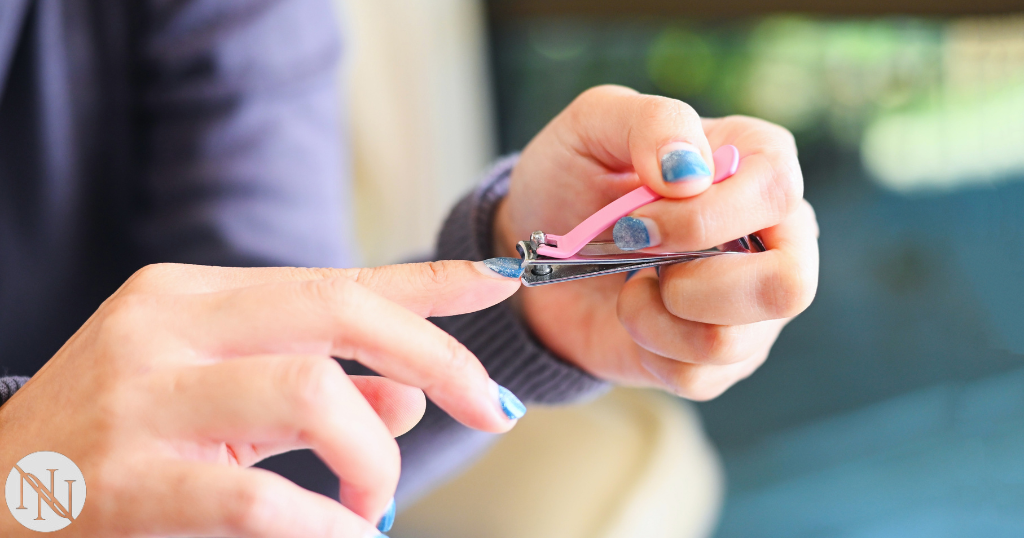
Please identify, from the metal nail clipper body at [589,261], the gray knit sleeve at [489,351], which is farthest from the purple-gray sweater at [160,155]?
the metal nail clipper body at [589,261]

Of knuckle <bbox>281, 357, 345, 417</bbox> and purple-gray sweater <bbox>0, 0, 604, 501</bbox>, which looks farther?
purple-gray sweater <bbox>0, 0, 604, 501</bbox>

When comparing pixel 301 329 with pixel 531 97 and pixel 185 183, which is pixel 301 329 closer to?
pixel 185 183

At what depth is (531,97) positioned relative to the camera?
2303 millimetres

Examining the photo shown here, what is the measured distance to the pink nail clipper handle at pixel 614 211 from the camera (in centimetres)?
54

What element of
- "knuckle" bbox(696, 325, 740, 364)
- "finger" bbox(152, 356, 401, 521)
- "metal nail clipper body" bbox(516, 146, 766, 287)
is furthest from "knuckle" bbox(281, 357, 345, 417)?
"knuckle" bbox(696, 325, 740, 364)

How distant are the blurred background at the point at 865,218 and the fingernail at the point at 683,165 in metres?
1.05

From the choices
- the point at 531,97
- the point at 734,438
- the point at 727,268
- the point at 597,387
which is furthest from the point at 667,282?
the point at 531,97

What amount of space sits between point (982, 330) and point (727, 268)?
1110 mm

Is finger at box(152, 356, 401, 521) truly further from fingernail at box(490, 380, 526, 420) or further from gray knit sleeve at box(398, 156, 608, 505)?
gray knit sleeve at box(398, 156, 608, 505)

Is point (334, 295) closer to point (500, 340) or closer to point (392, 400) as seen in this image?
point (392, 400)

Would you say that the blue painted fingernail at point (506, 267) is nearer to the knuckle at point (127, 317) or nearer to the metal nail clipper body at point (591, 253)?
the metal nail clipper body at point (591, 253)

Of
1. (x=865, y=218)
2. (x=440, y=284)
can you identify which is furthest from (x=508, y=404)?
(x=865, y=218)

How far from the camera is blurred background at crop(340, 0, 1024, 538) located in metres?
1.28

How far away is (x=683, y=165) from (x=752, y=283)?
4.5 inches
